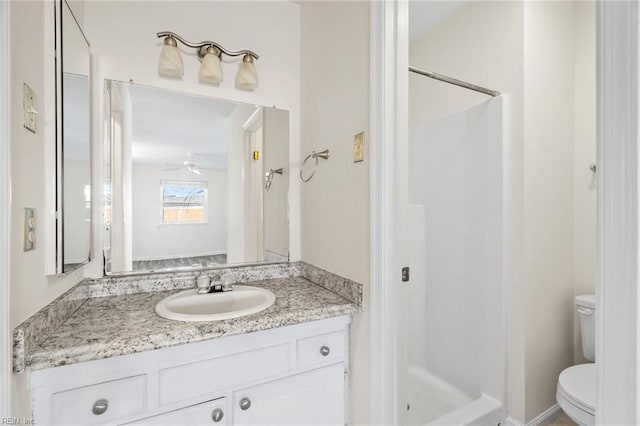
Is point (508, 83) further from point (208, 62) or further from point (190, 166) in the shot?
point (190, 166)

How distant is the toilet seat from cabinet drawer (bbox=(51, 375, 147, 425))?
1.74 meters

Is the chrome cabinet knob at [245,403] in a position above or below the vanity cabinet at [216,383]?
below

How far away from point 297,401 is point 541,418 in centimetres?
151

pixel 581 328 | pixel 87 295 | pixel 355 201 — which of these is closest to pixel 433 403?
pixel 581 328

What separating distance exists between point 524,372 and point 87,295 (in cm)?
220

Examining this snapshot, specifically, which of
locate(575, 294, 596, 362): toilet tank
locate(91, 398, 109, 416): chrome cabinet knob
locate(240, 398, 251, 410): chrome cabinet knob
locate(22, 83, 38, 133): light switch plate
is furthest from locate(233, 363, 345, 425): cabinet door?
locate(575, 294, 596, 362): toilet tank

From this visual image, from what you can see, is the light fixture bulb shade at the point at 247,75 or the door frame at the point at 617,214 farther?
the light fixture bulb shade at the point at 247,75

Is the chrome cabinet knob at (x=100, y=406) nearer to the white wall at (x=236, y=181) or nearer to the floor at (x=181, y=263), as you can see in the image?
the floor at (x=181, y=263)

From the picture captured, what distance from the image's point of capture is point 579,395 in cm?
133

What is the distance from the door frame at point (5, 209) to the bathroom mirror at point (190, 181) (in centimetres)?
69

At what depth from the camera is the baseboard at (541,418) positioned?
1.64 meters

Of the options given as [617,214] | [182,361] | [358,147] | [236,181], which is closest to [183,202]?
[236,181]

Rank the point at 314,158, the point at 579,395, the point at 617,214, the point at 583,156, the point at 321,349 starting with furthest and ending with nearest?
the point at 583,156 < the point at 314,158 < the point at 579,395 < the point at 321,349 < the point at 617,214

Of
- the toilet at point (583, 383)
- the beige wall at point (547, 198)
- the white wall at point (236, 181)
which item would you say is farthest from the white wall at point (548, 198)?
the white wall at point (236, 181)
